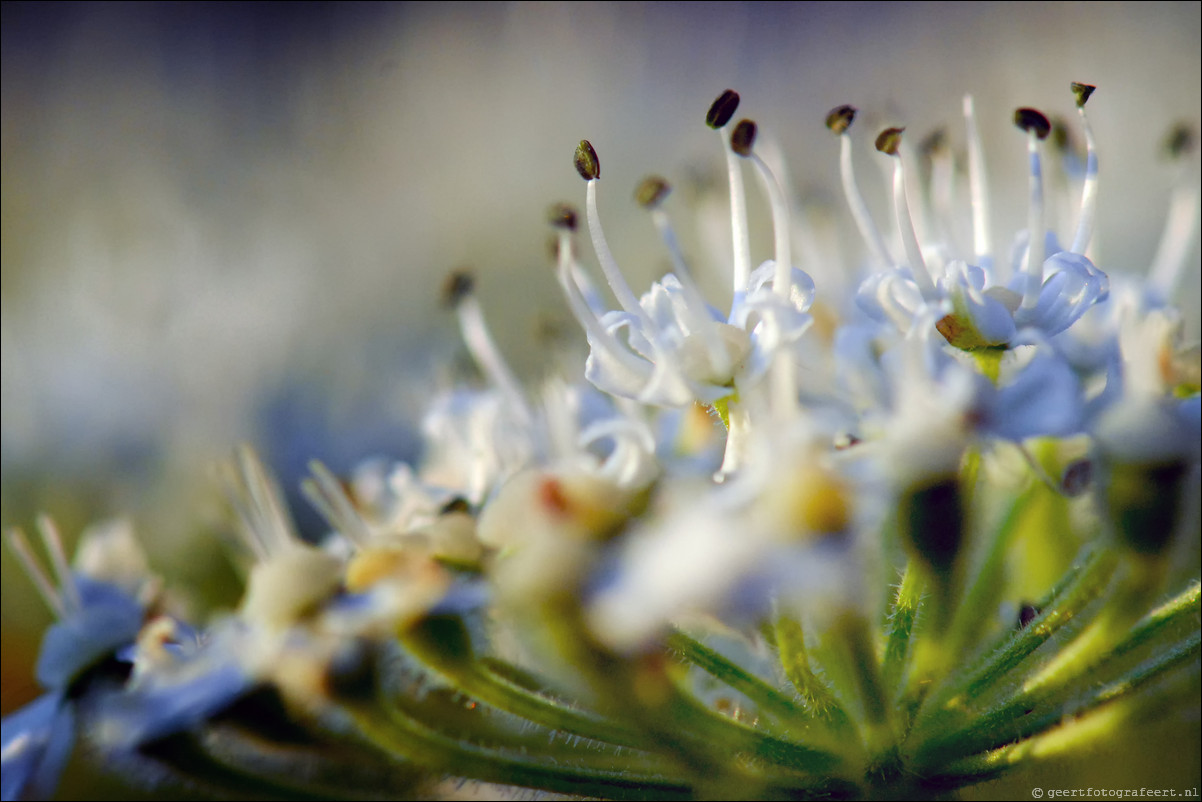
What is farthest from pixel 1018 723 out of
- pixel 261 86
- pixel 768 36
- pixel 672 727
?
pixel 261 86

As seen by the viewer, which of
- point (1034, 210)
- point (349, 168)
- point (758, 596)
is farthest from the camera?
point (349, 168)

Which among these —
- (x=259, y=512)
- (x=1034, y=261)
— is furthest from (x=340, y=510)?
(x=1034, y=261)

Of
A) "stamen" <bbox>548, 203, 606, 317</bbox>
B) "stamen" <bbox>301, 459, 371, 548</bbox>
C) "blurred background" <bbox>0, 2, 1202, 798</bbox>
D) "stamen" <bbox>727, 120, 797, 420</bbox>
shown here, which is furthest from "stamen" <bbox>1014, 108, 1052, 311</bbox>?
"blurred background" <bbox>0, 2, 1202, 798</bbox>

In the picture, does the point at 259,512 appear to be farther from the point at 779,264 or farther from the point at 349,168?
the point at 349,168

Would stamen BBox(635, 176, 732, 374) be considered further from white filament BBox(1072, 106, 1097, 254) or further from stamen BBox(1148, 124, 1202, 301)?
stamen BBox(1148, 124, 1202, 301)

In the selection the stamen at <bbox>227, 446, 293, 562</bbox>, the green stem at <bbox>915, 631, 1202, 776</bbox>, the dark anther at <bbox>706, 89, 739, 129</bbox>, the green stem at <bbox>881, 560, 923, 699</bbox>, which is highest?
the dark anther at <bbox>706, 89, 739, 129</bbox>

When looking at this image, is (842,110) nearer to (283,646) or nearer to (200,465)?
(283,646)

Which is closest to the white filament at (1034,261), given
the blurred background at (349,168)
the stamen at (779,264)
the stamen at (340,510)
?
the stamen at (779,264)
